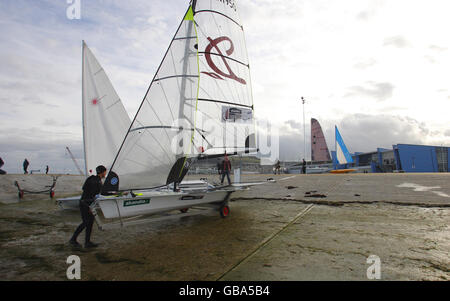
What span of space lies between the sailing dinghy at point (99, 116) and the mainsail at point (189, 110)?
12.9ft

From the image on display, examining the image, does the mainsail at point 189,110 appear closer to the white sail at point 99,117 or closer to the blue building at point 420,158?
the white sail at point 99,117

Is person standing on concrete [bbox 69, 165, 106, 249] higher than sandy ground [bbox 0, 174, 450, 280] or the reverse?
higher

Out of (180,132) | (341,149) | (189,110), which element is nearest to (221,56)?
(189,110)

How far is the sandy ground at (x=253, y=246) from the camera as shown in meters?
3.21

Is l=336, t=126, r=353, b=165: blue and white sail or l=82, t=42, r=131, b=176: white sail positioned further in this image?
l=336, t=126, r=353, b=165: blue and white sail

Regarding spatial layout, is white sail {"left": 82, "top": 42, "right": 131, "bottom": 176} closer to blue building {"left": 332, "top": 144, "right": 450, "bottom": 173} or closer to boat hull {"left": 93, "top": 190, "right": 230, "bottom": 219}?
boat hull {"left": 93, "top": 190, "right": 230, "bottom": 219}

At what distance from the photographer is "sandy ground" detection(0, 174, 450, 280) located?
126 inches

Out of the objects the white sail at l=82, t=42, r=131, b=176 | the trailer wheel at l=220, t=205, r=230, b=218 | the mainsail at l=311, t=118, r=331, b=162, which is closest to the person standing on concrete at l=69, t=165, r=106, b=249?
the trailer wheel at l=220, t=205, r=230, b=218

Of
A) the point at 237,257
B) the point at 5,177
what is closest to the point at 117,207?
the point at 237,257

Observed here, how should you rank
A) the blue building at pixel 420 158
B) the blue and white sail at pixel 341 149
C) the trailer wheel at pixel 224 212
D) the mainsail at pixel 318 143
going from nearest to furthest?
the trailer wheel at pixel 224 212 → the blue and white sail at pixel 341 149 → the mainsail at pixel 318 143 → the blue building at pixel 420 158

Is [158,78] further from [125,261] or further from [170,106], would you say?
[125,261]

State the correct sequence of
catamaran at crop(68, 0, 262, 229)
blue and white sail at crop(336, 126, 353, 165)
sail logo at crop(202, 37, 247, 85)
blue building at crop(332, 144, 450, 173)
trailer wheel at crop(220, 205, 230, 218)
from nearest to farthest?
catamaran at crop(68, 0, 262, 229) < trailer wheel at crop(220, 205, 230, 218) < sail logo at crop(202, 37, 247, 85) < blue and white sail at crop(336, 126, 353, 165) < blue building at crop(332, 144, 450, 173)

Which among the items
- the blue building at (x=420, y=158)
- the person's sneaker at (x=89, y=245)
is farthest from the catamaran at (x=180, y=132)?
the blue building at (x=420, y=158)
